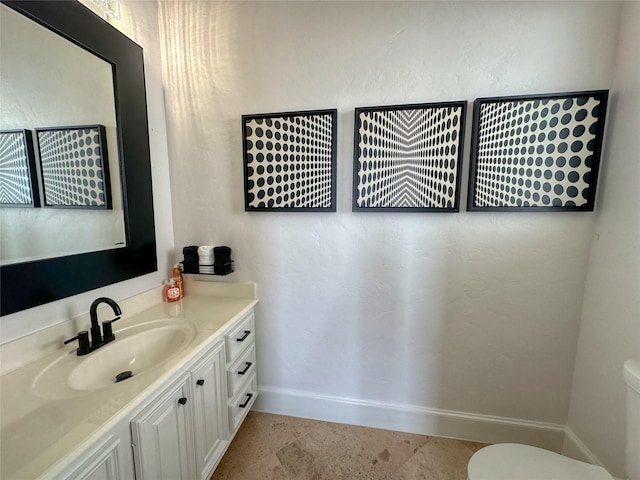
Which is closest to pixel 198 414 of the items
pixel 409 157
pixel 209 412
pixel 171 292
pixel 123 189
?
pixel 209 412

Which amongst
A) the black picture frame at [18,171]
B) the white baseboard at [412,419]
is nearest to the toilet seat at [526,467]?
the white baseboard at [412,419]

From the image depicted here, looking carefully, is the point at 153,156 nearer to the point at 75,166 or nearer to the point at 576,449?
the point at 75,166

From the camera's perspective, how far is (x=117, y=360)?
44.8 inches

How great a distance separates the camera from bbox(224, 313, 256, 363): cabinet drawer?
1.34 m

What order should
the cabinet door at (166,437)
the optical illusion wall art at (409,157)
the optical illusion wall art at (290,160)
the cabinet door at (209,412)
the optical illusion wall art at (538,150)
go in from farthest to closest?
the optical illusion wall art at (290,160) → the optical illusion wall art at (409,157) → the optical illusion wall art at (538,150) → the cabinet door at (209,412) → the cabinet door at (166,437)

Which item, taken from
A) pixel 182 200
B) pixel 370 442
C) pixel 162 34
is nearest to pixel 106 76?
pixel 162 34

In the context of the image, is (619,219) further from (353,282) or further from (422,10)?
(422,10)

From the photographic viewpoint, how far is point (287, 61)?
4.89 feet

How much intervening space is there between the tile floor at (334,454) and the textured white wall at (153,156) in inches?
42.7

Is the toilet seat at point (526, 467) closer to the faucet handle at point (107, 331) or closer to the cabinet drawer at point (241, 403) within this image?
the cabinet drawer at point (241, 403)

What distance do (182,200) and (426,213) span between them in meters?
1.49

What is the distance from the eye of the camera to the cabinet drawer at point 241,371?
1.36 meters

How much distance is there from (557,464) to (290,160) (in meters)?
1.75

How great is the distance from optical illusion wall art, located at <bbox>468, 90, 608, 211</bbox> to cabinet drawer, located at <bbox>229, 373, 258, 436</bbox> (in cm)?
169
